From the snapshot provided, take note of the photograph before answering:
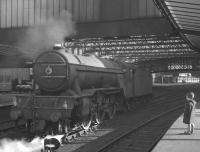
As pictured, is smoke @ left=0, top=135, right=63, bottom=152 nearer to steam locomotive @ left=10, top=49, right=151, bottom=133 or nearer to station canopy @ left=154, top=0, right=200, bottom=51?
steam locomotive @ left=10, top=49, right=151, bottom=133

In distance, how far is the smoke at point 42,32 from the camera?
20578 millimetres

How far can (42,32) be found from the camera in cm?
2277

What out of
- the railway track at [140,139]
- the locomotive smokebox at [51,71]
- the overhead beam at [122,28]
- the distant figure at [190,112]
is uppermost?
the overhead beam at [122,28]

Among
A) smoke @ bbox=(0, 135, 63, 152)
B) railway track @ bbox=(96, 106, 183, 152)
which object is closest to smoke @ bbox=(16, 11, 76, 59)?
railway track @ bbox=(96, 106, 183, 152)

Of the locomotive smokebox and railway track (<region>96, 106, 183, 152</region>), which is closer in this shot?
railway track (<region>96, 106, 183, 152</region>)

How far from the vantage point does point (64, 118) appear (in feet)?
36.4

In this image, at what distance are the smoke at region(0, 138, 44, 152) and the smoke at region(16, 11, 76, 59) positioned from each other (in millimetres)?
8783

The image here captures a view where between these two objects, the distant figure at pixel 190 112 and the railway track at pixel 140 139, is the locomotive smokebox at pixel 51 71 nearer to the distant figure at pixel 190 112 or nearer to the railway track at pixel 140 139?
the railway track at pixel 140 139

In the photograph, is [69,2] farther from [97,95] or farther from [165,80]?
[165,80]

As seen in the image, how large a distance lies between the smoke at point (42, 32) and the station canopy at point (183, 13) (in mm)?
6435

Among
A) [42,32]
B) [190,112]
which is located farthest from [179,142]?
[42,32]

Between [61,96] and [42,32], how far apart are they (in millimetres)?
12208

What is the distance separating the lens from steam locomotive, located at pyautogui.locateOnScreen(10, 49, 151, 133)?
1122cm

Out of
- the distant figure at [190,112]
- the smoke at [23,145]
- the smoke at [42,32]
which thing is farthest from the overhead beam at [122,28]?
the smoke at [23,145]
